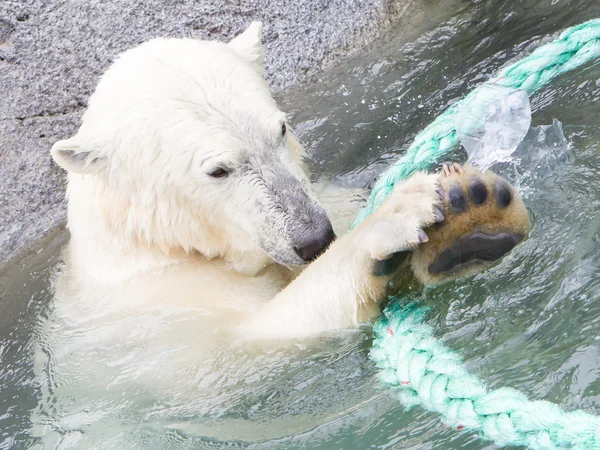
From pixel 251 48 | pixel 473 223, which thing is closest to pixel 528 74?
pixel 473 223

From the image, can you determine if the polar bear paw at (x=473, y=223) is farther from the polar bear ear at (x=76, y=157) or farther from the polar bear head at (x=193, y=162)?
the polar bear ear at (x=76, y=157)

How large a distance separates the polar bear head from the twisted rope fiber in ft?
1.27

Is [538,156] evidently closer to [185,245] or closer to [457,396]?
[457,396]

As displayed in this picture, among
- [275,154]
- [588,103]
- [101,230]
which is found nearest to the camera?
[275,154]

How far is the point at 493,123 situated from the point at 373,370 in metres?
1.13

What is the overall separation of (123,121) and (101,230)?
0.48 m

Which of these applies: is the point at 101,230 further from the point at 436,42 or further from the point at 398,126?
the point at 436,42

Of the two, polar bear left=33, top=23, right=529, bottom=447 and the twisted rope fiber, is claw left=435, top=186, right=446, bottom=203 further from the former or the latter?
the twisted rope fiber

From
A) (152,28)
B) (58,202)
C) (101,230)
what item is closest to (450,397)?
(101,230)

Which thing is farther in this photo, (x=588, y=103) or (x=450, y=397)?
(x=588, y=103)

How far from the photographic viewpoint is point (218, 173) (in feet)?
9.77

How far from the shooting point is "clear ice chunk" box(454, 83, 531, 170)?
3.00 meters

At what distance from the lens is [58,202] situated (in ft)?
15.6

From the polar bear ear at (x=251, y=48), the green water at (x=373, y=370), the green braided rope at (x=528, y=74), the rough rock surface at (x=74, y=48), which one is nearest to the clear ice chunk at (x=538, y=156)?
the green water at (x=373, y=370)
